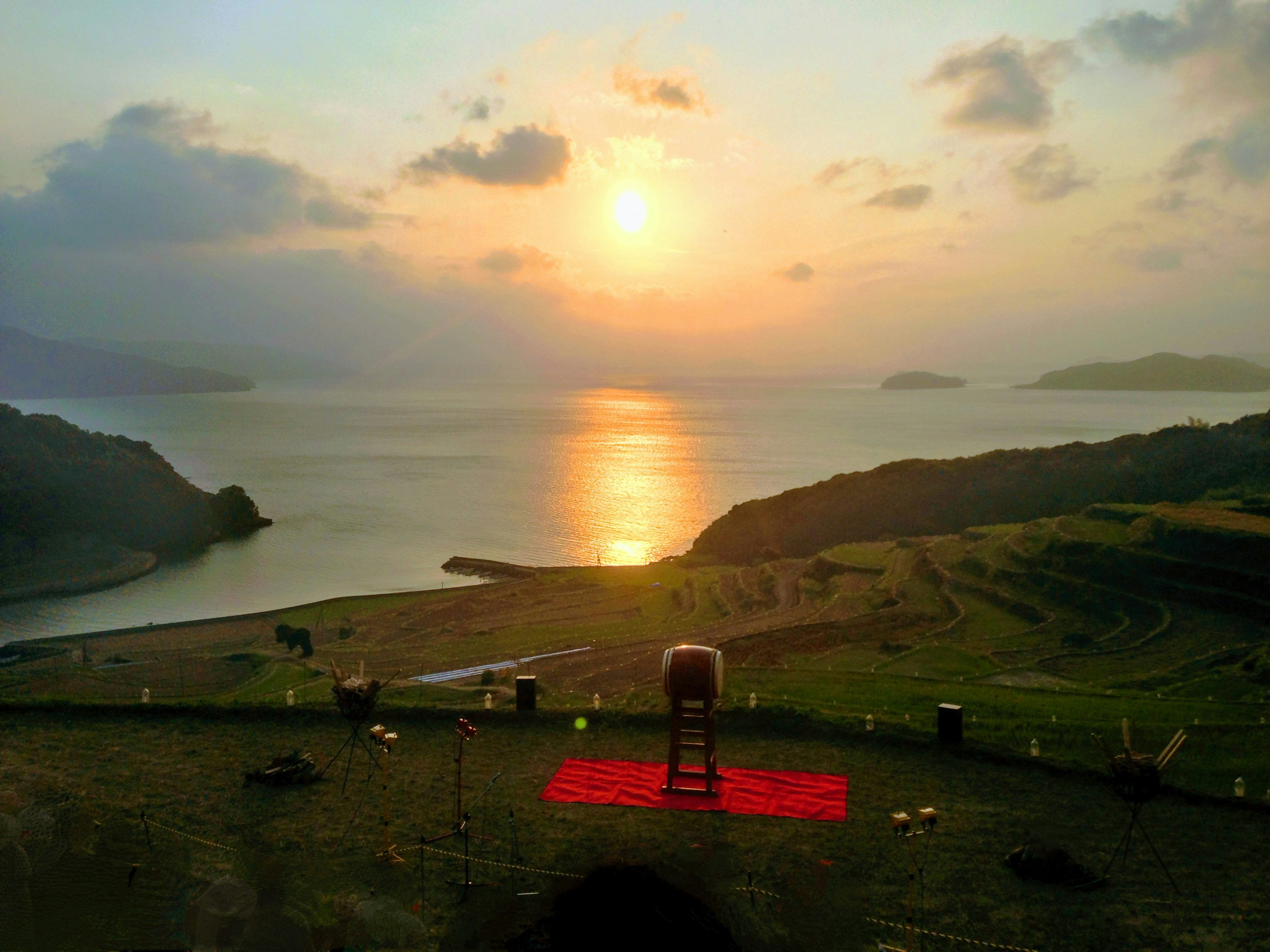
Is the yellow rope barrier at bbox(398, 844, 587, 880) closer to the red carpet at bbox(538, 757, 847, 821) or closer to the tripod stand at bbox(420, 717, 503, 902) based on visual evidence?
the tripod stand at bbox(420, 717, 503, 902)

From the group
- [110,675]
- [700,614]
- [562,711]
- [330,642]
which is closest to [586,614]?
[700,614]

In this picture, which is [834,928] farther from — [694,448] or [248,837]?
[694,448]

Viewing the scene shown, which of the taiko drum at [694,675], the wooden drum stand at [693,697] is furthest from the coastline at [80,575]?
the taiko drum at [694,675]

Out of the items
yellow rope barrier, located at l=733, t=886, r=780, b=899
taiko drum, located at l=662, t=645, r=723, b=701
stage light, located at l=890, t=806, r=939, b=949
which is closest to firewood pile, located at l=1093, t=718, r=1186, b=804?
stage light, located at l=890, t=806, r=939, b=949

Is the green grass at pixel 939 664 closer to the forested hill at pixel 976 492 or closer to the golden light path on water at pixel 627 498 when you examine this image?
the forested hill at pixel 976 492

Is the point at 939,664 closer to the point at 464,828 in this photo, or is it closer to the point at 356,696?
the point at 464,828

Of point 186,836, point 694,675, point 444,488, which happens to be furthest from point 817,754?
point 444,488

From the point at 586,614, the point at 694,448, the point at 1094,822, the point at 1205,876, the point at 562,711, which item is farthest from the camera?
the point at 694,448
